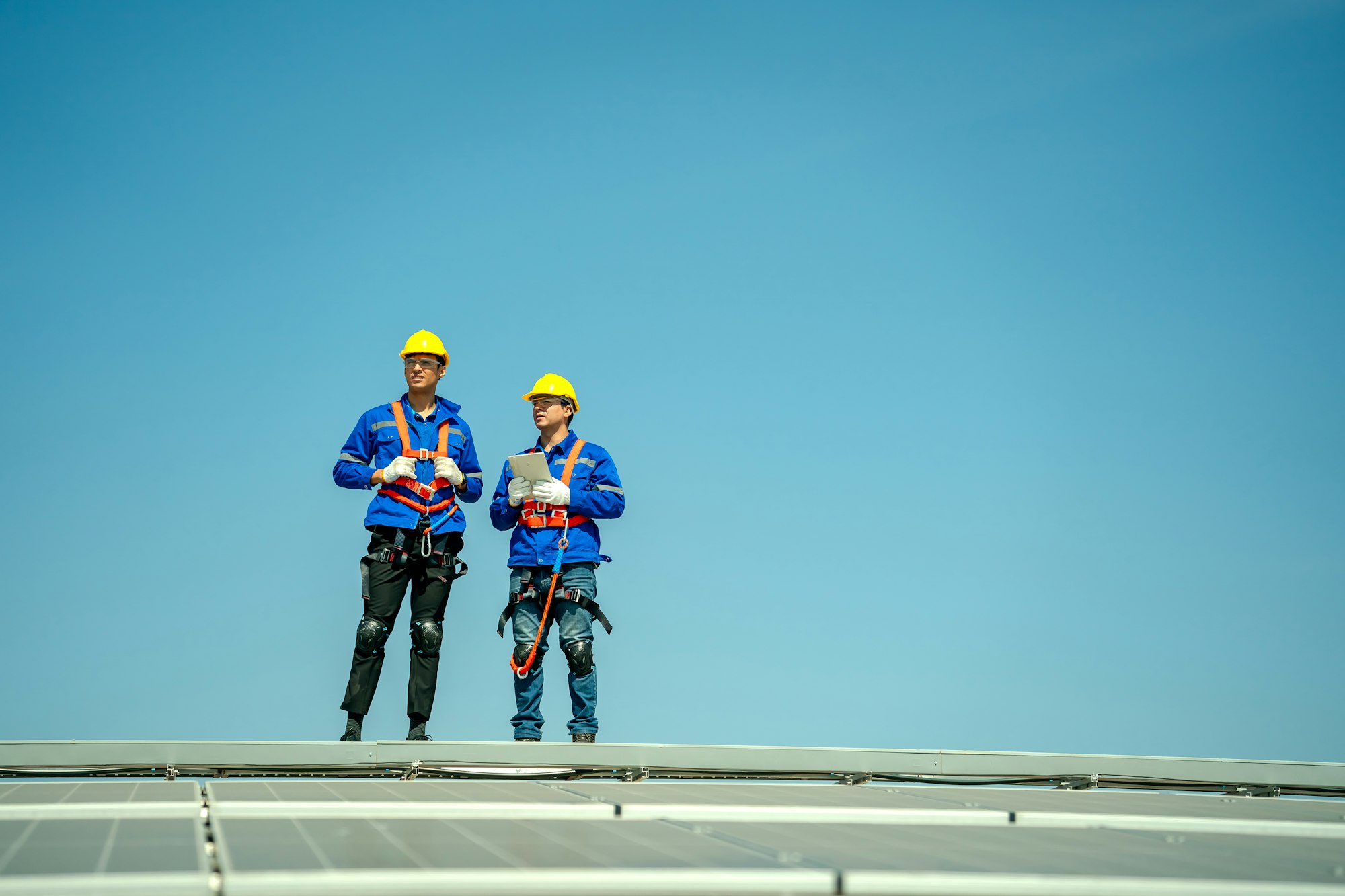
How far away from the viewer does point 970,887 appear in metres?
2.64

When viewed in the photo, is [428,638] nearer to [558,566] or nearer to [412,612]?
[412,612]

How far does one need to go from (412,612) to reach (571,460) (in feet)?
4.97

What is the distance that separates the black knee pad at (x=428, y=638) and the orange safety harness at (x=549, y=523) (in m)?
0.52

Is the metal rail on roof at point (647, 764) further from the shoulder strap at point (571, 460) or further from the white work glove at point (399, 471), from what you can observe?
the shoulder strap at point (571, 460)

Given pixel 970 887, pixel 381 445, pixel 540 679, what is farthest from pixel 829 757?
pixel 970 887

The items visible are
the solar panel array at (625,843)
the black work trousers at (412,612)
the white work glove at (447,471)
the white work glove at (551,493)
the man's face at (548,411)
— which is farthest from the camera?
the man's face at (548,411)

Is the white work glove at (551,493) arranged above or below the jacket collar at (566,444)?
below

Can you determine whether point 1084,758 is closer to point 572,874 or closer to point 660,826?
point 660,826

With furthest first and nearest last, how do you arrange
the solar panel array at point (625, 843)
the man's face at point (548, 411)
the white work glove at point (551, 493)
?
1. the man's face at point (548, 411)
2. the white work glove at point (551, 493)
3. the solar panel array at point (625, 843)

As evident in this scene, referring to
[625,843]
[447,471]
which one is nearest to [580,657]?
[447,471]

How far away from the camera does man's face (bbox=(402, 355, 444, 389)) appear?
28.7ft

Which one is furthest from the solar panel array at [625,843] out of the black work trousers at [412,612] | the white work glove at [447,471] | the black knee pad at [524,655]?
the white work glove at [447,471]

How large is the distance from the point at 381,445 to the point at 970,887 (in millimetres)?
6589

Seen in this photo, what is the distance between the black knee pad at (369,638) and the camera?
27.1ft
